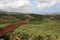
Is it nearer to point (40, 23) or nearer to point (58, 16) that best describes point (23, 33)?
point (40, 23)

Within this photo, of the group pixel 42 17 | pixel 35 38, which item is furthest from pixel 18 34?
pixel 42 17

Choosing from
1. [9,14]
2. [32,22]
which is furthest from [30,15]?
[9,14]

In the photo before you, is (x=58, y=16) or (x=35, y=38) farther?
(x=58, y=16)

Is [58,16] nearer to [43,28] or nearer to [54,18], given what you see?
[54,18]

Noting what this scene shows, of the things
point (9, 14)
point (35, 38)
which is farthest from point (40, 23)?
point (9, 14)

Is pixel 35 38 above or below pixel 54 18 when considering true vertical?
below

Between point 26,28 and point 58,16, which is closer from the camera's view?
point 26,28

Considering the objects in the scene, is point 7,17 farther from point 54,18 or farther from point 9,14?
point 54,18

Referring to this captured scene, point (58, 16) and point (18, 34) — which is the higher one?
point (58, 16)
